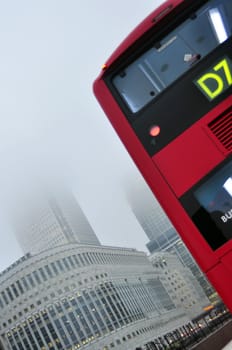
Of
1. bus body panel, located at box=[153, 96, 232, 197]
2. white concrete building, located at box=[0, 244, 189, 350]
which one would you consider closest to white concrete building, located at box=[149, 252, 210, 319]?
white concrete building, located at box=[0, 244, 189, 350]

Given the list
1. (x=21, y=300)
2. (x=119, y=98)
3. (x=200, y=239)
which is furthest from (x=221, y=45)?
(x=21, y=300)

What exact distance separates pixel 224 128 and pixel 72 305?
10356cm

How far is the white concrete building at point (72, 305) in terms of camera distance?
101 m

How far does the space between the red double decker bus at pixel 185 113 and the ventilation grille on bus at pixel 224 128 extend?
2 cm

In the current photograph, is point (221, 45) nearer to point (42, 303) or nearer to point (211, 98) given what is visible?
point (211, 98)

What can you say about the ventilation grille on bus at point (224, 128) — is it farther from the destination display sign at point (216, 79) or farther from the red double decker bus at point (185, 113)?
the destination display sign at point (216, 79)

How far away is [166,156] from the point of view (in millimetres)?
7027

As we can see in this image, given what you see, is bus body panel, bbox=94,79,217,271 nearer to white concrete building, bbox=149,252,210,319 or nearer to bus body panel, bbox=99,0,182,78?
bus body panel, bbox=99,0,182,78

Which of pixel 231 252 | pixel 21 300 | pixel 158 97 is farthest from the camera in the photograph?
pixel 21 300

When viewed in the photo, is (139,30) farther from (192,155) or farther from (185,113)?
(192,155)

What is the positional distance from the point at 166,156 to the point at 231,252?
5.89 ft

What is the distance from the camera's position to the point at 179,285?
165m

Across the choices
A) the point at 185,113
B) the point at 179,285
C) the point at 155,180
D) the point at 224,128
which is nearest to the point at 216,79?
the point at 185,113

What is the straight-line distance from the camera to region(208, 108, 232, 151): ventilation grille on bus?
6688mm
